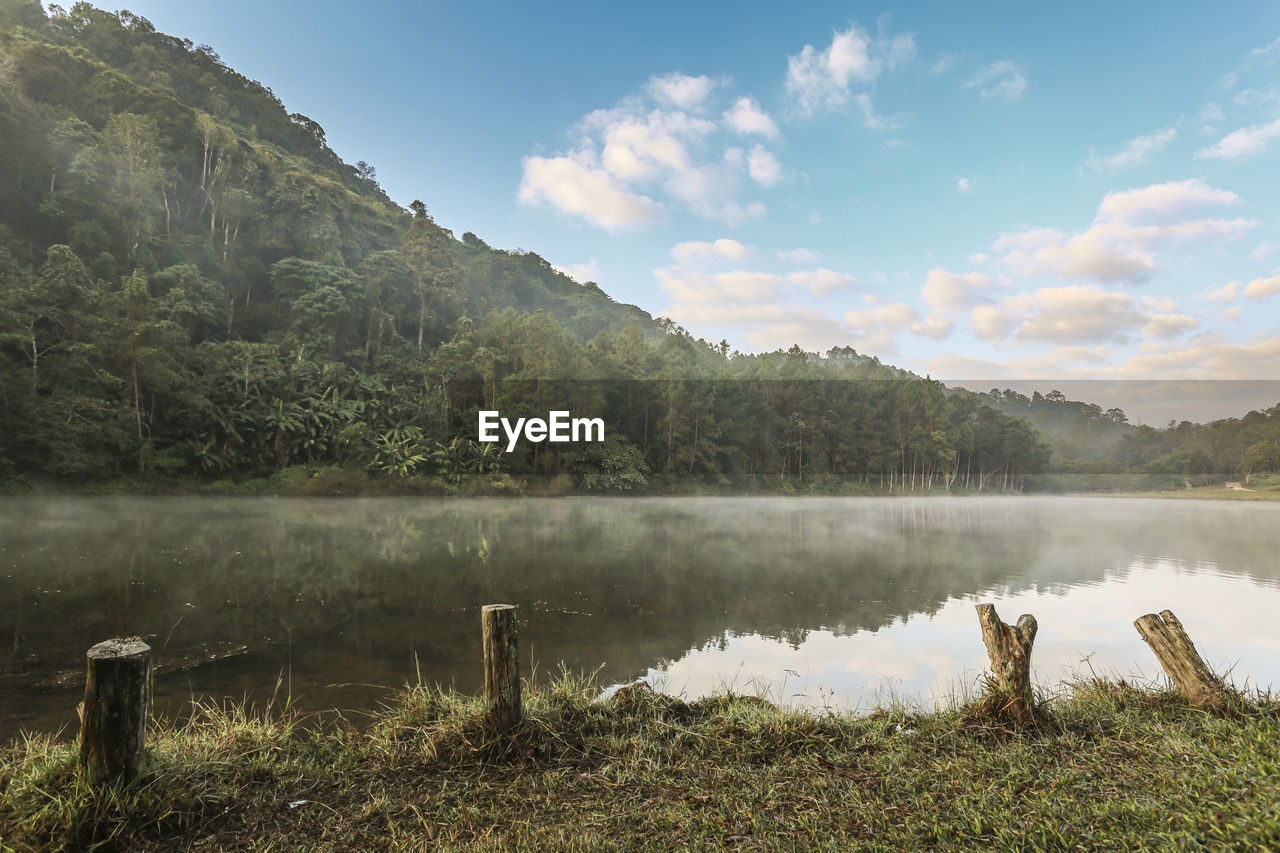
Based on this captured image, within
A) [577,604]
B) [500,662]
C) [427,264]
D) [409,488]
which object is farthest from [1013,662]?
[427,264]

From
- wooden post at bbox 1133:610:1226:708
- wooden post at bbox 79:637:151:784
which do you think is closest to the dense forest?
wooden post at bbox 79:637:151:784

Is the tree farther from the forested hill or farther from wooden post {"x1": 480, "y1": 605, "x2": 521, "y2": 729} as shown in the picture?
wooden post {"x1": 480, "y1": 605, "x2": 521, "y2": 729}

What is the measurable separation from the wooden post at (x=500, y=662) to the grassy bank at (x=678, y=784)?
153 millimetres

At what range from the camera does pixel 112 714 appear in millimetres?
2617

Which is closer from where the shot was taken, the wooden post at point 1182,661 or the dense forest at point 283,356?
the wooden post at point 1182,661

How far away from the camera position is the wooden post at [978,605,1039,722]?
3930mm

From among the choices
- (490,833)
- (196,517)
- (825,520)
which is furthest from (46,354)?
A: (825,520)

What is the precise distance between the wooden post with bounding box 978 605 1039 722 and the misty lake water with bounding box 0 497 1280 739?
0.90 m

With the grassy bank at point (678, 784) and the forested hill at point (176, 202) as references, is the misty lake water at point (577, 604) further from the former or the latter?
the forested hill at point (176, 202)

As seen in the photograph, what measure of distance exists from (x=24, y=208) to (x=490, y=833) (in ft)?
135

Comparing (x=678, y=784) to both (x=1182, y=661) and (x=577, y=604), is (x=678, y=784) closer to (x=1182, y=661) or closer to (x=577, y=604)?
(x=1182, y=661)

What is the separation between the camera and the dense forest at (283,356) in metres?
22.0

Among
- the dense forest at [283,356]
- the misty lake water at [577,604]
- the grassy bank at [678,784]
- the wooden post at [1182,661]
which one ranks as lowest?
the misty lake water at [577,604]

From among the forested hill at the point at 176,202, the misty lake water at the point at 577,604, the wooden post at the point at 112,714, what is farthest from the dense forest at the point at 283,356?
the wooden post at the point at 112,714
